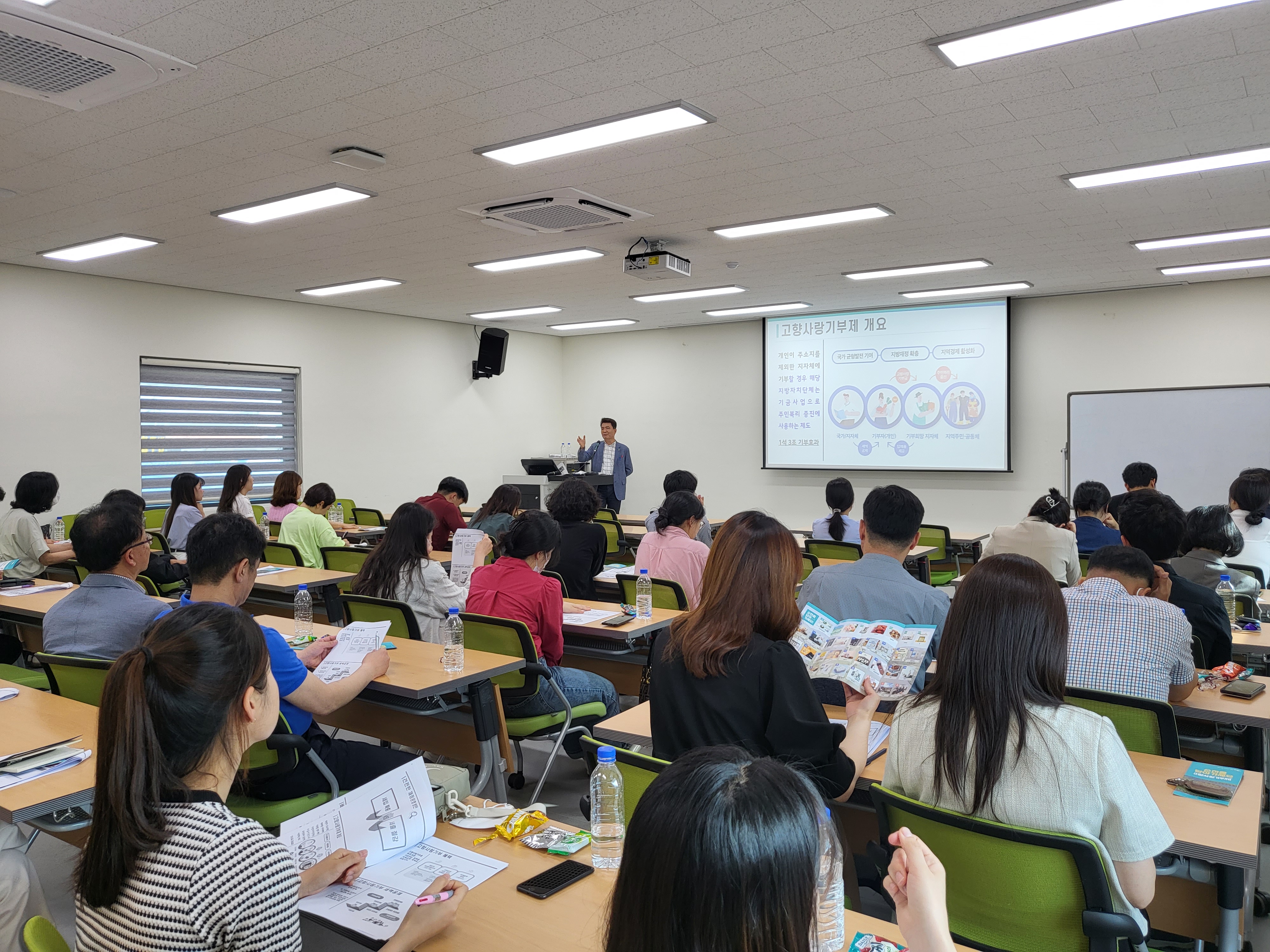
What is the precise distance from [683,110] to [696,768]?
12.4 feet

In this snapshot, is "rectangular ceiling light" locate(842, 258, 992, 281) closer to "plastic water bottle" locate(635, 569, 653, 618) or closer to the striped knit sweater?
"plastic water bottle" locate(635, 569, 653, 618)

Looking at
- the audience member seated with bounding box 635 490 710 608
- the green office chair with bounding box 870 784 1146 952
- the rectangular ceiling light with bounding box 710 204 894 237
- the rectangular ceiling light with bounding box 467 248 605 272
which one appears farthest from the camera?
the rectangular ceiling light with bounding box 467 248 605 272

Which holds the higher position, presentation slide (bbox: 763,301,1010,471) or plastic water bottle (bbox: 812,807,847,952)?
presentation slide (bbox: 763,301,1010,471)

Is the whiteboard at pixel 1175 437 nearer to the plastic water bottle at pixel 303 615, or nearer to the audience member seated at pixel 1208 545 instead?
the audience member seated at pixel 1208 545

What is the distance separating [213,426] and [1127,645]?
9043 mm

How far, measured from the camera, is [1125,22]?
3307 millimetres

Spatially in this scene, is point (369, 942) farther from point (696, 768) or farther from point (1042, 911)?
point (1042, 911)

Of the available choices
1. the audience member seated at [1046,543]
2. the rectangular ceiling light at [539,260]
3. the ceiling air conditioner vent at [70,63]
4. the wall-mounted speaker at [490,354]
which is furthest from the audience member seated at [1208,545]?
the wall-mounted speaker at [490,354]

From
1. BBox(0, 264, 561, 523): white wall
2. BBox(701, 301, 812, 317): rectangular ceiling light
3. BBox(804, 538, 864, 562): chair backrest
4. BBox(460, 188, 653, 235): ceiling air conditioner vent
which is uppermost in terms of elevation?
BBox(701, 301, 812, 317): rectangular ceiling light

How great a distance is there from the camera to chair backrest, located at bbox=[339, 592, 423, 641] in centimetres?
394

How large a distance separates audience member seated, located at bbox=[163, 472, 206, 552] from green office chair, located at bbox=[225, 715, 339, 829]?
4.41m

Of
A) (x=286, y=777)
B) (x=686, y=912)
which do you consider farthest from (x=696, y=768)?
(x=286, y=777)

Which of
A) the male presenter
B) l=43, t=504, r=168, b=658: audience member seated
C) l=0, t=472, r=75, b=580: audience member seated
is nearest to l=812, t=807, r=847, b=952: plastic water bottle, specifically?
l=43, t=504, r=168, b=658: audience member seated

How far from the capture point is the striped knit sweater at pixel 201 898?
4.28ft
